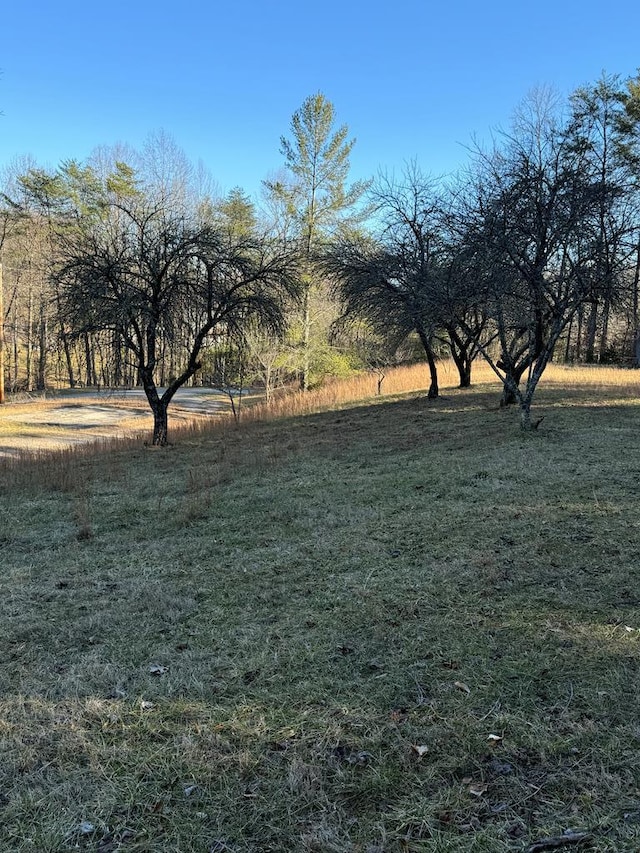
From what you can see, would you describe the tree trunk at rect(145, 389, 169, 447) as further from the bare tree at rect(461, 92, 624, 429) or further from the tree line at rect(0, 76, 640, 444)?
the bare tree at rect(461, 92, 624, 429)

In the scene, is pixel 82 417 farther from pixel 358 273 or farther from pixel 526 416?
pixel 526 416

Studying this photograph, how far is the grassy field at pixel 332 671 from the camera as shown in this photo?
1747 mm

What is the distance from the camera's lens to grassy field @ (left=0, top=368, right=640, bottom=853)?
5.73 feet

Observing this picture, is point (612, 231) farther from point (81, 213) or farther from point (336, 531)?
point (81, 213)

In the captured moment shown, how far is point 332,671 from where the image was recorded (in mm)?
2604

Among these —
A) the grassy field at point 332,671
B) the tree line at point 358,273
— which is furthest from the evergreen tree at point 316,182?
the grassy field at point 332,671

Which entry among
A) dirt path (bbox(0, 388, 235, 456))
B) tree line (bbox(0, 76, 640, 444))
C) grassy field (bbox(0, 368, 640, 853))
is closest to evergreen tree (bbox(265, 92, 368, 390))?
tree line (bbox(0, 76, 640, 444))

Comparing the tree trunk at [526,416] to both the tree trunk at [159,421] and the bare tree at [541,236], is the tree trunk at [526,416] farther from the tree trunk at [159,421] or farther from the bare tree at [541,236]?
the tree trunk at [159,421]

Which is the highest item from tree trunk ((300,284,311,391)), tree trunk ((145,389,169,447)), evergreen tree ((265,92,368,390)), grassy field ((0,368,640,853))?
evergreen tree ((265,92,368,390))

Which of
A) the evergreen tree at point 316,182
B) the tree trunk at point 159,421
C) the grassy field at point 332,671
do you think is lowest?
the grassy field at point 332,671

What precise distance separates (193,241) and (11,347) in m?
33.1

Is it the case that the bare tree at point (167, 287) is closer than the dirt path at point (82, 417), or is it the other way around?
the bare tree at point (167, 287)

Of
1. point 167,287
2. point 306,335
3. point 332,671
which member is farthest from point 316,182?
point 332,671

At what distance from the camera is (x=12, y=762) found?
2.05 meters
